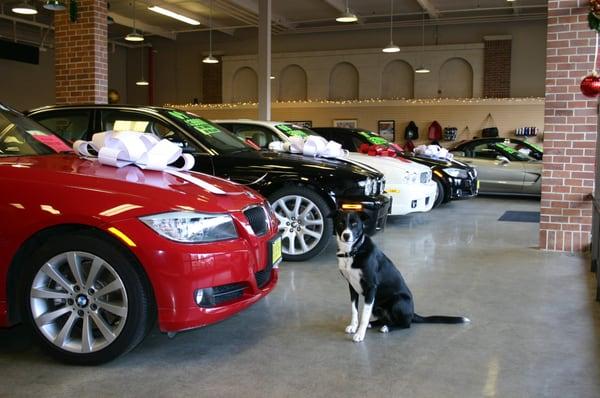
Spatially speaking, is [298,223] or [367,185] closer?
[298,223]

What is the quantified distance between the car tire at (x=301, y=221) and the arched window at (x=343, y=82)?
16852 mm

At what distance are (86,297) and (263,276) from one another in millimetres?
1029

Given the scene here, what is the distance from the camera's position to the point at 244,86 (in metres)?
23.9

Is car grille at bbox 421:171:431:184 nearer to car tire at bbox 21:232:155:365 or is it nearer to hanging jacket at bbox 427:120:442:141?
car tire at bbox 21:232:155:365

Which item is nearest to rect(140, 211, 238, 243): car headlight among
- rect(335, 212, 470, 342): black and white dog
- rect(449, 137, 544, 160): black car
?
rect(335, 212, 470, 342): black and white dog

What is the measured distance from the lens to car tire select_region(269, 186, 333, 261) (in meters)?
5.86

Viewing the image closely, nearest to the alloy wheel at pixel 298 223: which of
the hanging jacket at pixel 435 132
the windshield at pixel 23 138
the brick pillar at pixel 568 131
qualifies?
the windshield at pixel 23 138

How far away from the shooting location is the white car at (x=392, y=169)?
7.77m

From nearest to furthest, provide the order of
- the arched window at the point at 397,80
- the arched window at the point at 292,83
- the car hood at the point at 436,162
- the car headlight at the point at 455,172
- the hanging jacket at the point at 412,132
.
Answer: the car headlight at the point at 455,172, the car hood at the point at 436,162, the hanging jacket at the point at 412,132, the arched window at the point at 397,80, the arched window at the point at 292,83

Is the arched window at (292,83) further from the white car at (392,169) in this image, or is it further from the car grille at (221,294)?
the car grille at (221,294)

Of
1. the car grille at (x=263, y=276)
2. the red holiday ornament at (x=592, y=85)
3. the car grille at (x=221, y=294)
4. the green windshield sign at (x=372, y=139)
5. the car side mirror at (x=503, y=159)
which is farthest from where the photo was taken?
the car side mirror at (x=503, y=159)

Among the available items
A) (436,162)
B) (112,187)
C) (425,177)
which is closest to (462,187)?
(436,162)

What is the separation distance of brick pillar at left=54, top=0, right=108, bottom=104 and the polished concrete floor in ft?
17.1

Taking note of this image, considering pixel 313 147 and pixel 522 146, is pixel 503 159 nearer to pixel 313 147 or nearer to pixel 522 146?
pixel 522 146
